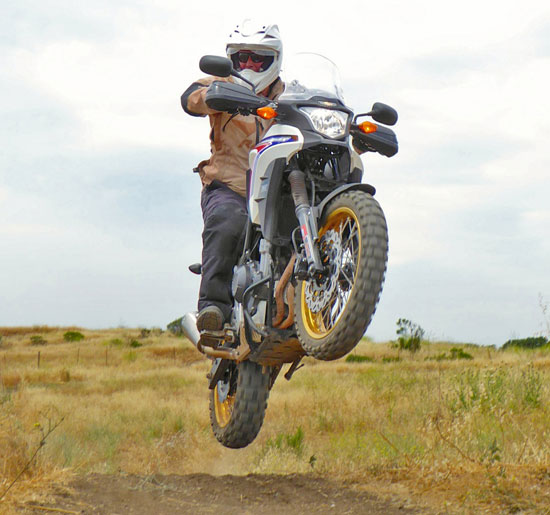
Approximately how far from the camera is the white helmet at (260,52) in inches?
220

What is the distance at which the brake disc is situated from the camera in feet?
14.8

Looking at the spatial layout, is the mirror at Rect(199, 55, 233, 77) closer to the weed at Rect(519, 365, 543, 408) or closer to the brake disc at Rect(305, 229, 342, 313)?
the brake disc at Rect(305, 229, 342, 313)

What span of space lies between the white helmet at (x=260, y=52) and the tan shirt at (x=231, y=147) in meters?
0.35

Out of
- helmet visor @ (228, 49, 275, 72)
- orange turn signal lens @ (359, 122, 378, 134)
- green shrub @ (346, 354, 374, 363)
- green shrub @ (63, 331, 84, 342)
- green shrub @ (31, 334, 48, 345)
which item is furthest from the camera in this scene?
green shrub @ (63, 331, 84, 342)

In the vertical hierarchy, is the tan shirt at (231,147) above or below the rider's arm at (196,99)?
below

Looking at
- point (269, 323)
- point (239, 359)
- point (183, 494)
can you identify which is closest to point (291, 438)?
point (183, 494)

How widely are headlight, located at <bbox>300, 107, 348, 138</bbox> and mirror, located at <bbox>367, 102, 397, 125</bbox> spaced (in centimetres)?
49

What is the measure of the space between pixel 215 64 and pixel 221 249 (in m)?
1.74

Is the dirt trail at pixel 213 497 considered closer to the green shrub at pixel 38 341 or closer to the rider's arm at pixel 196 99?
the rider's arm at pixel 196 99

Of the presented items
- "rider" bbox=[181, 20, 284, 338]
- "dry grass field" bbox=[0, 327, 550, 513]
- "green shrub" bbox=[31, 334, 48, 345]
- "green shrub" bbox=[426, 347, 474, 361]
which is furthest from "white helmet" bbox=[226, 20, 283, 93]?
"green shrub" bbox=[31, 334, 48, 345]

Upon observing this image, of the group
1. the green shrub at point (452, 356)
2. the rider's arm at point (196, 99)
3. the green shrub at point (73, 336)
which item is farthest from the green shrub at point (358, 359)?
the rider's arm at point (196, 99)

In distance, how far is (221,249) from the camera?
19.4 feet

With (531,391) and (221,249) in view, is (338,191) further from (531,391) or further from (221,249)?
(531,391)

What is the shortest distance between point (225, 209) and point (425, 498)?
9.21ft
